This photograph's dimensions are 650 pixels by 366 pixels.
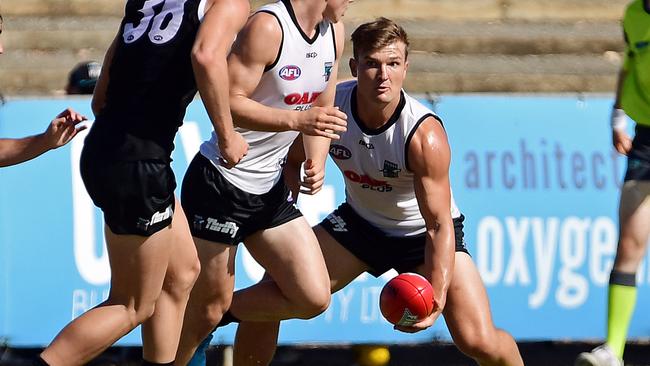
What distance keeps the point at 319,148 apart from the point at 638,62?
5.59ft

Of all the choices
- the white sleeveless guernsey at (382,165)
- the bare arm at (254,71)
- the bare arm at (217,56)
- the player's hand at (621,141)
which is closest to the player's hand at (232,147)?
the bare arm at (217,56)

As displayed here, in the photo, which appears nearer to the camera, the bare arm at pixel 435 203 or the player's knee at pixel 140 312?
the player's knee at pixel 140 312

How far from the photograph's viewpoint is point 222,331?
25.2ft

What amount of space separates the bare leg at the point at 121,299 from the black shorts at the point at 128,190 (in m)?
0.06

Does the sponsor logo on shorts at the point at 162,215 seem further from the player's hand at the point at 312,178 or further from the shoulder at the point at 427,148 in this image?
the shoulder at the point at 427,148

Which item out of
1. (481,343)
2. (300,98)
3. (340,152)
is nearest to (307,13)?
(300,98)

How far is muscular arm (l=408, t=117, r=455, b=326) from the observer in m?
5.70

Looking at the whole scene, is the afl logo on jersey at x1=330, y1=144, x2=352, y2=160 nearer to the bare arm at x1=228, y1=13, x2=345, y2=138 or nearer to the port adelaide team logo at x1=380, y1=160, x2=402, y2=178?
the port adelaide team logo at x1=380, y1=160, x2=402, y2=178

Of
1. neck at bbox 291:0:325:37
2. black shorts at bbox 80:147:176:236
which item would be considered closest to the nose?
neck at bbox 291:0:325:37

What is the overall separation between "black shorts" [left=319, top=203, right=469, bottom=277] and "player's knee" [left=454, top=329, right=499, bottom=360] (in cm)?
40

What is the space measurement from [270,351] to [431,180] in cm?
119

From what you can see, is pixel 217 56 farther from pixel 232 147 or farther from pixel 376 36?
pixel 376 36

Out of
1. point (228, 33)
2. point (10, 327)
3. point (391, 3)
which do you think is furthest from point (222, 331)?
point (391, 3)

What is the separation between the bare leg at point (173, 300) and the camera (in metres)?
5.43
